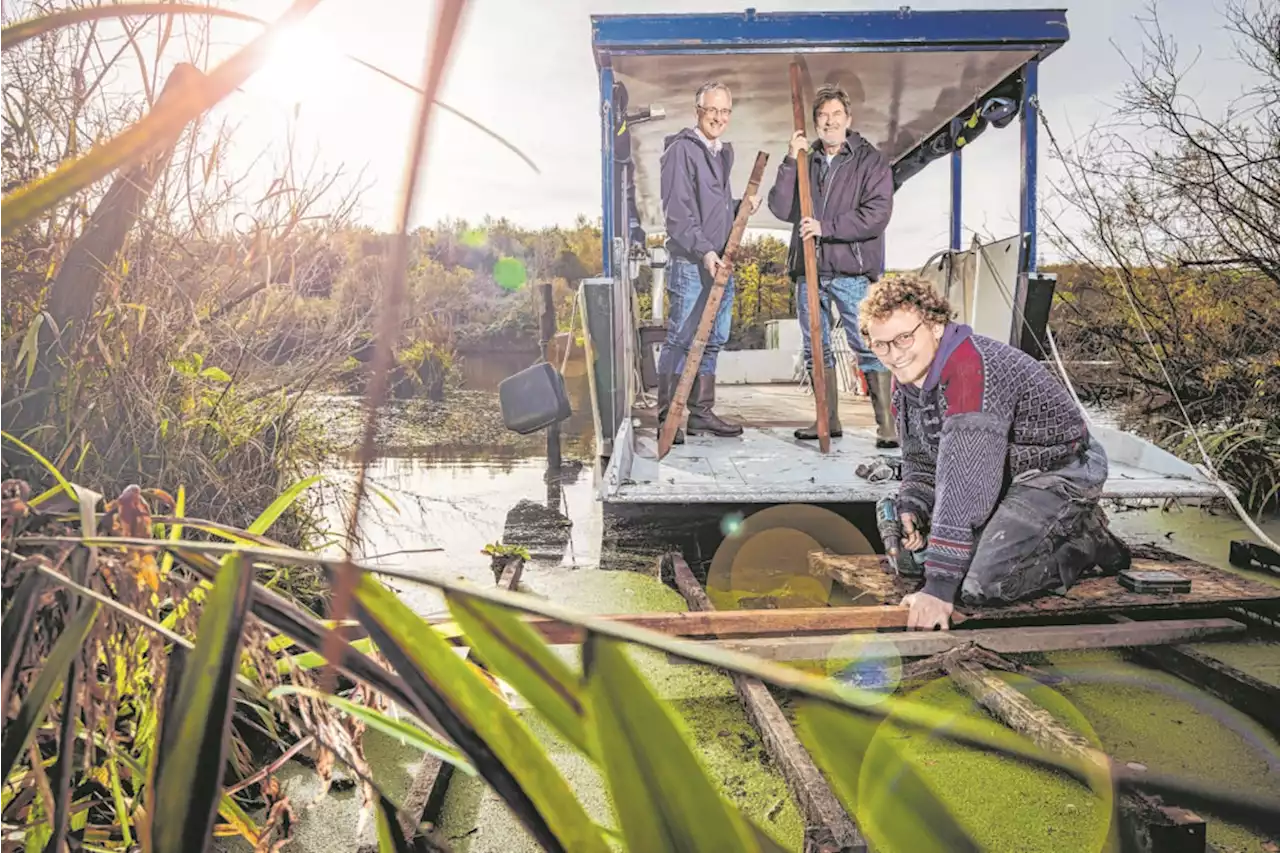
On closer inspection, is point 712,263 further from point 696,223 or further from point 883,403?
point 883,403

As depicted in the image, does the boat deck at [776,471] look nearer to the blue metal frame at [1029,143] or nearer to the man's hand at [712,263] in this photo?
the man's hand at [712,263]

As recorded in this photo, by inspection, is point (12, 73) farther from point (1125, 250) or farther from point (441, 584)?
point (1125, 250)

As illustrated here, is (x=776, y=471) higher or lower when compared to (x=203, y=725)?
lower

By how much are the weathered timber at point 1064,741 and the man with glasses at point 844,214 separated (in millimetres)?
2250

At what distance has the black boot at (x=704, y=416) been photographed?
4.94 m

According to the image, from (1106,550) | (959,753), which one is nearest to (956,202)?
(1106,550)

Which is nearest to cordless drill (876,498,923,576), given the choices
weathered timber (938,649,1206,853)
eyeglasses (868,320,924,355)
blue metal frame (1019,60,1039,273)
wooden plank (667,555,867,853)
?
weathered timber (938,649,1206,853)

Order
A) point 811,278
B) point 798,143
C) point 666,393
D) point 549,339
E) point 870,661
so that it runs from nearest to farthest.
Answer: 1. point 870,661
2. point 798,143
3. point 811,278
4. point 666,393
5. point 549,339

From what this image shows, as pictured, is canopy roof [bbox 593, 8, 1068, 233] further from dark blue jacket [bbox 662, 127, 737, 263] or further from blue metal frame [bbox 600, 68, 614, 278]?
dark blue jacket [bbox 662, 127, 737, 263]

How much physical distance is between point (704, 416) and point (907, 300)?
2.41 m

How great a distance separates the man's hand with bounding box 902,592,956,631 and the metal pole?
197 inches

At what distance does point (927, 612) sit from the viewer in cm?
254

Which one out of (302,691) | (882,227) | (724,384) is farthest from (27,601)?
(724,384)

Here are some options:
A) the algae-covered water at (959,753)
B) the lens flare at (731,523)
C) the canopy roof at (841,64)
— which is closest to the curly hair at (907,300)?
the algae-covered water at (959,753)
